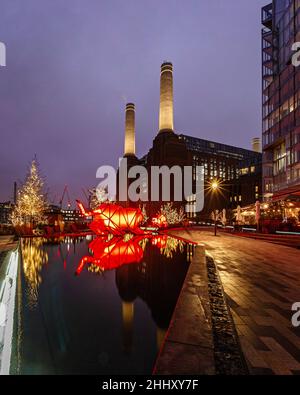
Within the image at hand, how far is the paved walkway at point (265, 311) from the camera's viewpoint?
130 inches

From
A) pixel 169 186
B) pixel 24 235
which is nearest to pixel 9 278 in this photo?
pixel 24 235

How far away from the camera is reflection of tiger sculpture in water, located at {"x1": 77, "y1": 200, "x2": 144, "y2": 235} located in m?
23.9

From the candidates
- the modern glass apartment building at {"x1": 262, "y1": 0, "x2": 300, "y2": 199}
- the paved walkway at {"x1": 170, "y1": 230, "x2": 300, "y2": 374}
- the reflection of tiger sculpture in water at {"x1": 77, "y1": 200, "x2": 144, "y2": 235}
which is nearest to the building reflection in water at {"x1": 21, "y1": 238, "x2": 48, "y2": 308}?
the paved walkway at {"x1": 170, "y1": 230, "x2": 300, "y2": 374}

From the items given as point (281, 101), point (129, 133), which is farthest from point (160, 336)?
point (129, 133)

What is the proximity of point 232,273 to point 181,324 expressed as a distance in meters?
4.90

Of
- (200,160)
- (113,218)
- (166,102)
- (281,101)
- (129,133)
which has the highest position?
(129,133)

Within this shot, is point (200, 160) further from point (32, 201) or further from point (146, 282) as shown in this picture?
point (146, 282)

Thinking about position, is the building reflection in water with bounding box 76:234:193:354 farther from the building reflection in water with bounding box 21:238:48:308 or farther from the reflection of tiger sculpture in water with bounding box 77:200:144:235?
the reflection of tiger sculpture in water with bounding box 77:200:144:235

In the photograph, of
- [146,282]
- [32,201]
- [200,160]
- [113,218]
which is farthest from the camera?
[200,160]

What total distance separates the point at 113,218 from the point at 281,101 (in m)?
35.2

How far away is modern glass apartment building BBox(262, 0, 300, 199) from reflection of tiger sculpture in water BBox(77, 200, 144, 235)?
61.8ft

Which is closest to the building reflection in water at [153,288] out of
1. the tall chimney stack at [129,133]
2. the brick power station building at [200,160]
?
the brick power station building at [200,160]

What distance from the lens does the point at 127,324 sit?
5.07m

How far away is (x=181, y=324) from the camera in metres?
4.03
